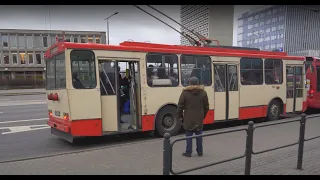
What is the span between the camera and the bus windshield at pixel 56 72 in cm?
739

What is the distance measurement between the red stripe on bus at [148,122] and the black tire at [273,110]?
17.6ft

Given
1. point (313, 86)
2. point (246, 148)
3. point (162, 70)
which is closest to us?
point (246, 148)

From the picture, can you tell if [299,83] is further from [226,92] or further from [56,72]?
[56,72]

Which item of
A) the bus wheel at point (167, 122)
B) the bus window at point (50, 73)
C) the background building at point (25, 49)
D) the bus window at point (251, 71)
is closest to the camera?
the bus window at point (50, 73)

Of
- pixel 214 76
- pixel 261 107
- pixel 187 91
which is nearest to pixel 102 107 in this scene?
pixel 187 91

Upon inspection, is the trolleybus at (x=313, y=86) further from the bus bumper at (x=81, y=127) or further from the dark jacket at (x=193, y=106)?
the bus bumper at (x=81, y=127)

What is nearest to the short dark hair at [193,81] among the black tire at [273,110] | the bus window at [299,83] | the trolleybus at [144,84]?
the trolleybus at [144,84]

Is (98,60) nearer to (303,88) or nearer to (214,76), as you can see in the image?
(214,76)

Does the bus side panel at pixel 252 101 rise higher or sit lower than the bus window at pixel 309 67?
lower

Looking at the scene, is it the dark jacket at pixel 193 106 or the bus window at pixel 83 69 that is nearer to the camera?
the dark jacket at pixel 193 106

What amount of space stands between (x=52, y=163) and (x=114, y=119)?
7.61 feet

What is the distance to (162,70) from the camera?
8.60 metres

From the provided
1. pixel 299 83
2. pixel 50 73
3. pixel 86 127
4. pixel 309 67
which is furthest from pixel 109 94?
pixel 309 67

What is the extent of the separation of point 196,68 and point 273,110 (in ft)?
14.1
